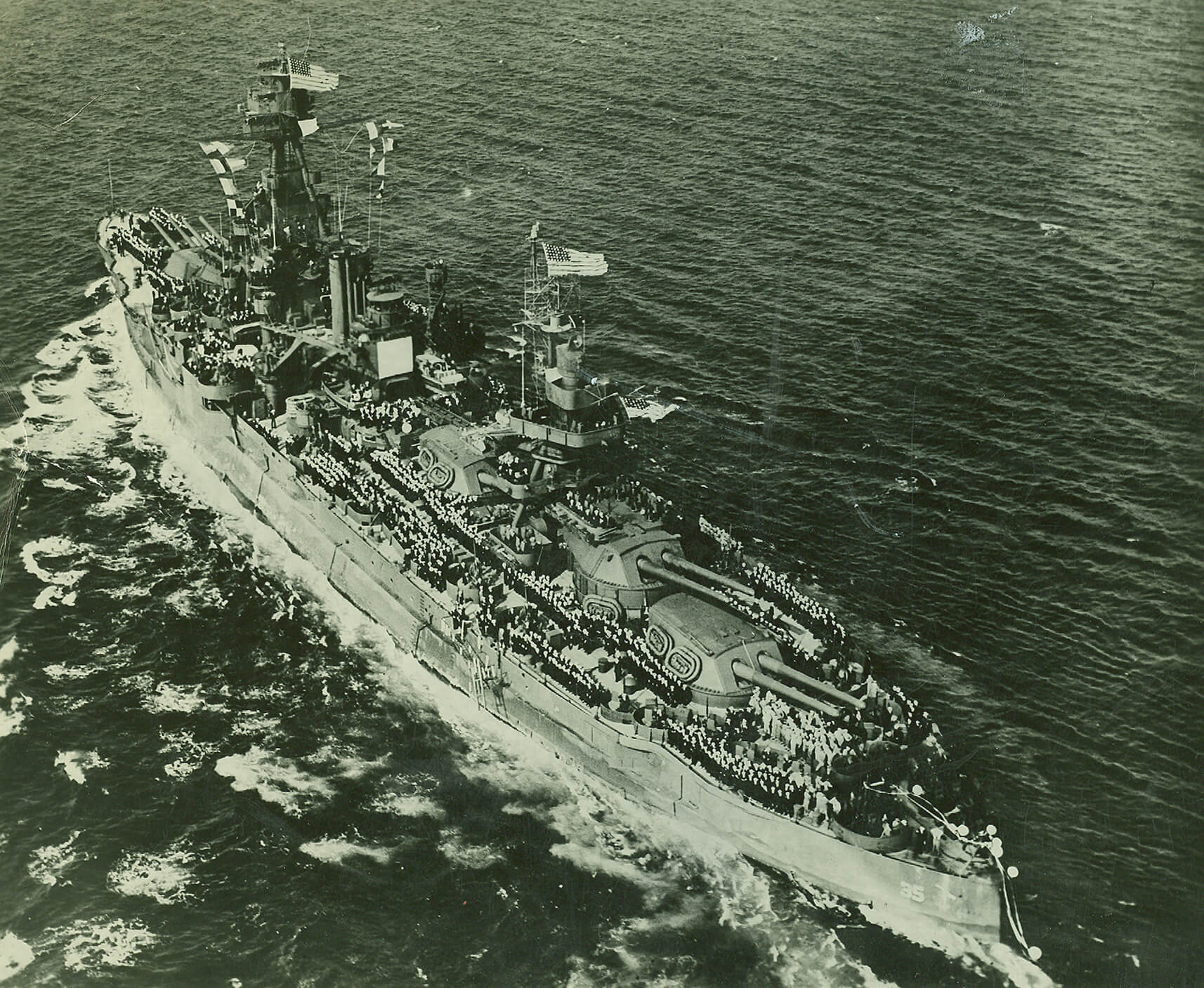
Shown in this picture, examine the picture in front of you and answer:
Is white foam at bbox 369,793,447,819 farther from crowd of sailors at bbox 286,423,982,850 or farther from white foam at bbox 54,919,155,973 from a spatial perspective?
white foam at bbox 54,919,155,973

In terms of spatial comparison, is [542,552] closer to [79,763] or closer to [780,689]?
[780,689]

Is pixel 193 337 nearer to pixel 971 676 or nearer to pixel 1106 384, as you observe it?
pixel 971 676

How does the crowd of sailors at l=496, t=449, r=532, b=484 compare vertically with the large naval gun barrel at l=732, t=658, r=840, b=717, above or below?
above

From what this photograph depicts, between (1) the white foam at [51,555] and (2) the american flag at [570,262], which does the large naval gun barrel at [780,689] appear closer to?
(2) the american flag at [570,262]

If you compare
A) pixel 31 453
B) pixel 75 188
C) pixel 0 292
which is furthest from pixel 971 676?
pixel 75 188

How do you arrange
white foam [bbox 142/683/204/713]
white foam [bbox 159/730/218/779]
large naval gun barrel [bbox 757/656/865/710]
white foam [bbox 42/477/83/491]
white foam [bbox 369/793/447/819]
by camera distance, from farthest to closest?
white foam [bbox 42/477/83/491] → white foam [bbox 142/683/204/713] → white foam [bbox 159/730/218/779] → white foam [bbox 369/793/447/819] → large naval gun barrel [bbox 757/656/865/710]

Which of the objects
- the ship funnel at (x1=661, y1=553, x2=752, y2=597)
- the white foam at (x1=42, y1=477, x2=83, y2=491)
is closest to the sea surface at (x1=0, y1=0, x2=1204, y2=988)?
the white foam at (x1=42, y1=477, x2=83, y2=491)

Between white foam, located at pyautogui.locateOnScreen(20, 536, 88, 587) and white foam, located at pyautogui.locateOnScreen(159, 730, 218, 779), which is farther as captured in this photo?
white foam, located at pyautogui.locateOnScreen(20, 536, 88, 587)
